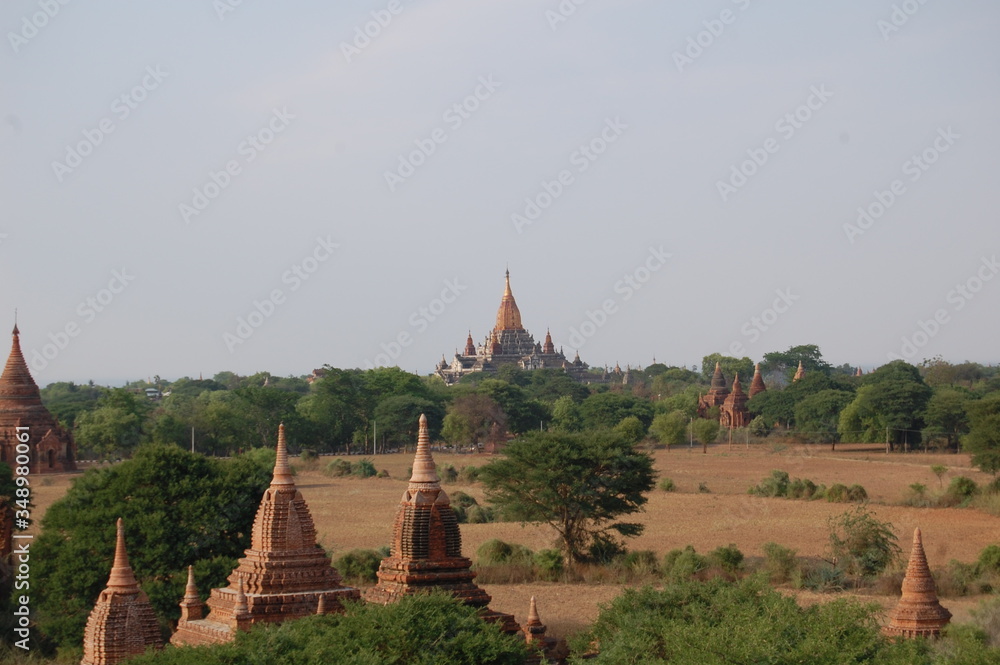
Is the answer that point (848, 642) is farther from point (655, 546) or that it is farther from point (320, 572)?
point (655, 546)

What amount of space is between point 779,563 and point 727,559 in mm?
1135

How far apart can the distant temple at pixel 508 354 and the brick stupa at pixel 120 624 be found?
11787cm

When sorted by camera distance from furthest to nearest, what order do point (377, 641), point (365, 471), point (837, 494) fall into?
1. point (365, 471)
2. point (837, 494)
3. point (377, 641)

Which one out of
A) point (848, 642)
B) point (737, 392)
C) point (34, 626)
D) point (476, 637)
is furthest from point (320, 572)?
point (737, 392)

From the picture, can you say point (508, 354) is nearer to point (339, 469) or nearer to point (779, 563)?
point (339, 469)

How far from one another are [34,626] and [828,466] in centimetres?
4262

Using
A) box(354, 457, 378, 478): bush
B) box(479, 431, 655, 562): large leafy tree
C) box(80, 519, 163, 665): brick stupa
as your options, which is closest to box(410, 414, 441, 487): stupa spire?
box(80, 519, 163, 665): brick stupa

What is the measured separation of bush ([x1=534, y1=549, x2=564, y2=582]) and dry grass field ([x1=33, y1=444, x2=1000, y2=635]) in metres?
0.69

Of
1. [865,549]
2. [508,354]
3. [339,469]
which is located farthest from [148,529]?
[508,354]

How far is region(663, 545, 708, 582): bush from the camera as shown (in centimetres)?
3005

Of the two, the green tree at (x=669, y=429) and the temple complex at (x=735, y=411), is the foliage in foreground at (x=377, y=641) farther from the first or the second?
the temple complex at (x=735, y=411)

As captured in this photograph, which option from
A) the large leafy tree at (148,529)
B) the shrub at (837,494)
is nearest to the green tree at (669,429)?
the shrub at (837,494)

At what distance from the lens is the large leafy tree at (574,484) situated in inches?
1342

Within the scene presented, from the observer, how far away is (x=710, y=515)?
1721 inches
